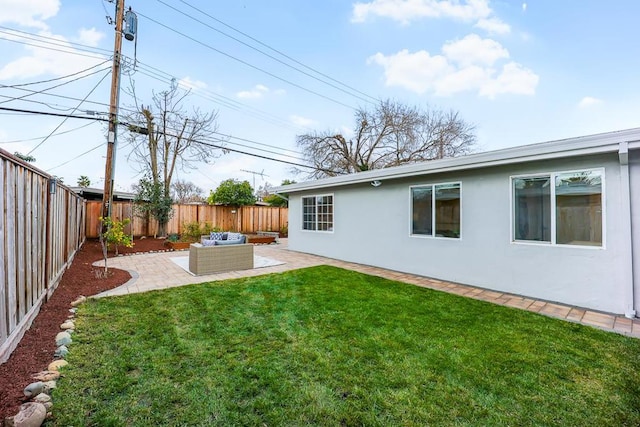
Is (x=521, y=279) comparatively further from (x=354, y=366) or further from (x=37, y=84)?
(x=37, y=84)

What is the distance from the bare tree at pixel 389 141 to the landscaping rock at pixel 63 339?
18089mm

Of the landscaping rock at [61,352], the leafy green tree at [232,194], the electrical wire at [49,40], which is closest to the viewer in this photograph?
the landscaping rock at [61,352]

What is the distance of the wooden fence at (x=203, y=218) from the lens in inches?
483

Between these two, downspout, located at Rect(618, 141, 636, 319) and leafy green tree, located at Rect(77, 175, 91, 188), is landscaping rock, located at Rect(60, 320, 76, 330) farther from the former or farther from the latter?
leafy green tree, located at Rect(77, 175, 91, 188)

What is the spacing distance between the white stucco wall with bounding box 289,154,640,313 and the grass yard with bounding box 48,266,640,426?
3.46ft

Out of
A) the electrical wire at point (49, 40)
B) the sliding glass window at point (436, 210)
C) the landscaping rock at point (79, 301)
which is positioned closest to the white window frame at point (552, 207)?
the sliding glass window at point (436, 210)

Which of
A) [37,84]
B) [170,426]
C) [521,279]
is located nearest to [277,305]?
[170,426]

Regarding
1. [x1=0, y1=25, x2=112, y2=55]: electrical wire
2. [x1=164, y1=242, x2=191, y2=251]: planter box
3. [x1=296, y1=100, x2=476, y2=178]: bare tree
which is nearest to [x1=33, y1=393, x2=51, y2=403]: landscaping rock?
[x1=164, y1=242, x2=191, y2=251]: planter box

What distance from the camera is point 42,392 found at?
208cm

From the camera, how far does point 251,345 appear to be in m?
3.03

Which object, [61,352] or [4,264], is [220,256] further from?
[4,264]

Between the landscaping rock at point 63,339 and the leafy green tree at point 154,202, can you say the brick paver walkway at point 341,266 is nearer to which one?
the landscaping rock at point 63,339

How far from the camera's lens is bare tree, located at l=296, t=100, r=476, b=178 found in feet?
61.7

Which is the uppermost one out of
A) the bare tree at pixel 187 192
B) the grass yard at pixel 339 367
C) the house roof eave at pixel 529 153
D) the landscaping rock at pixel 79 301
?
the bare tree at pixel 187 192
